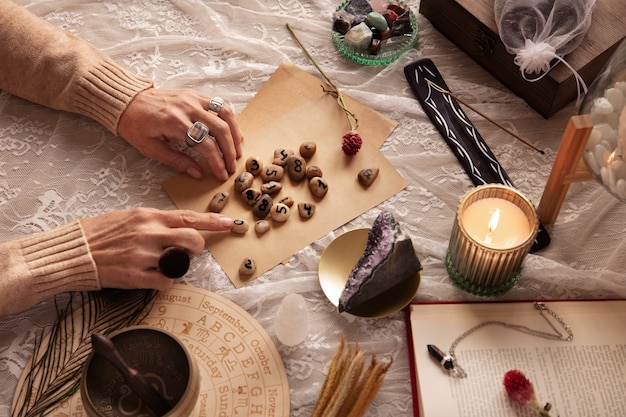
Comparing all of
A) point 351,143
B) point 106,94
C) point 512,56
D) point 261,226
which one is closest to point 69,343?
point 261,226

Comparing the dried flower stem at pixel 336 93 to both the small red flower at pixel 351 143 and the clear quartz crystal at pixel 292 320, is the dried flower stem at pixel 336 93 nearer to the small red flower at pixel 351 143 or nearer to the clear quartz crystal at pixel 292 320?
the small red flower at pixel 351 143

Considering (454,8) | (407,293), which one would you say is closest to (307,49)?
(454,8)

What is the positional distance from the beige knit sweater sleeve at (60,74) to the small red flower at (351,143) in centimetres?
36

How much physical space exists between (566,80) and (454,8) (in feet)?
0.81

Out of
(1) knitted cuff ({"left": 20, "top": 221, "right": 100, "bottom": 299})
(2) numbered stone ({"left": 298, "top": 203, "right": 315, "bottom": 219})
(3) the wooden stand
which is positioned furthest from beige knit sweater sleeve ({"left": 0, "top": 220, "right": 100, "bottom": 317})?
(3) the wooden stand

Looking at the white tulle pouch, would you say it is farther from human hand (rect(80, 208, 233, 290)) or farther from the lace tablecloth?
human hand (rect(80, 208, 233, 290))

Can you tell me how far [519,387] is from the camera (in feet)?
3.13

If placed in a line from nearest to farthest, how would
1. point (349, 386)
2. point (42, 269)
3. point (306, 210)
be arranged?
point (349, 386)
point (42, 269)
point (306, 210)

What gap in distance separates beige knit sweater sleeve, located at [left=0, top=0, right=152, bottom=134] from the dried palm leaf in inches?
12.4

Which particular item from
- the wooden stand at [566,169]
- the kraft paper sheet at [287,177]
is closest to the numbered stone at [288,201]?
the kraft paper sheet at [287,177]

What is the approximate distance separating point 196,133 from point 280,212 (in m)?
0.19

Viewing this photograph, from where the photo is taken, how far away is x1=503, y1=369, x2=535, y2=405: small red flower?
0.95 meters

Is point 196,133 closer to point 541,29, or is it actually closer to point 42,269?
point 42,269

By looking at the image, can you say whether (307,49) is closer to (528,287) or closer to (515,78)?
(515,78)
